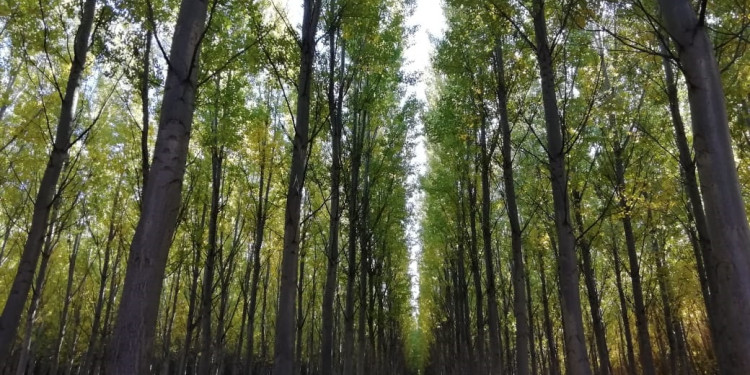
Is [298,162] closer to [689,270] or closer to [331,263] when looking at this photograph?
[331,263]

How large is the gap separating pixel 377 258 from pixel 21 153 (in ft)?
35.7

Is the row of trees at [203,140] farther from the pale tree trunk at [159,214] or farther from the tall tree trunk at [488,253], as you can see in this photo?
the tall tree trunk at [488,253]

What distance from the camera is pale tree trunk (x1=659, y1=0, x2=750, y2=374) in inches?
91.4

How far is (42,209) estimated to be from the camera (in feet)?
17.9

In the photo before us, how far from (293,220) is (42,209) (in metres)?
3.07

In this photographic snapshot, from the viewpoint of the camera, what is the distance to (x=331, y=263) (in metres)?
8.89

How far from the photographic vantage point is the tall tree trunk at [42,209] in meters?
5.04

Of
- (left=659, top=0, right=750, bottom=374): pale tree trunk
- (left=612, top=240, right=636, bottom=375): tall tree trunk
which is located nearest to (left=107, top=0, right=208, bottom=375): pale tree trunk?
(left=659, top=0, right=750, bottom=374): pale tree trunk

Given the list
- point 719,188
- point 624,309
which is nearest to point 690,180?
point 624,309

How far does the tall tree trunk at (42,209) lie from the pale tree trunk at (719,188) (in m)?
6.17

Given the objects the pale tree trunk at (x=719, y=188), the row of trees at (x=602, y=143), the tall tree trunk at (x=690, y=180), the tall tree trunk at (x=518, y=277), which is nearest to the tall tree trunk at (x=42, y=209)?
the row of trees at (x=602, y=143)

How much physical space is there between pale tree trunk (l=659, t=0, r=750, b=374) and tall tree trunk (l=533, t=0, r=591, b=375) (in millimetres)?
2145

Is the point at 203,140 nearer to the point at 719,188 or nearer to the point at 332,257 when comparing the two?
the point at 332,257

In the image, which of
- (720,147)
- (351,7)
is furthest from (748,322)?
(351,7)
